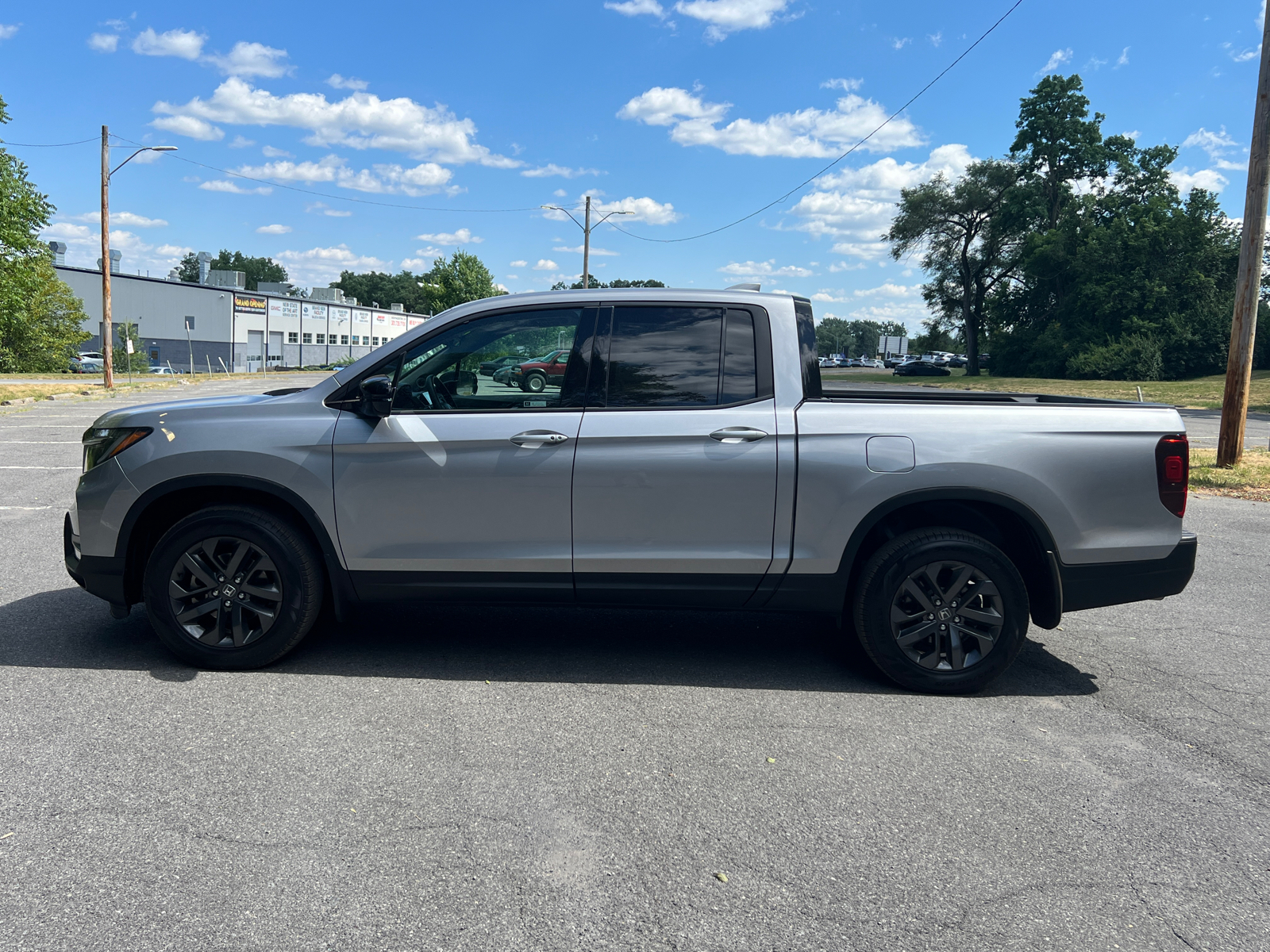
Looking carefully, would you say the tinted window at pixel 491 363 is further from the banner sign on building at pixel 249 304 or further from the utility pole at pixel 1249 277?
the banner sign on building at pixel 249 304

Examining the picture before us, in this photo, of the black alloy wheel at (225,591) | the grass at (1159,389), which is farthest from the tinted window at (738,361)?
the grass at (1159,389)

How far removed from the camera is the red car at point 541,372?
4.74 metres

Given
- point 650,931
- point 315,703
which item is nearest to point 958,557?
point 650,931

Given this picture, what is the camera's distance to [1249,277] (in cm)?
1294

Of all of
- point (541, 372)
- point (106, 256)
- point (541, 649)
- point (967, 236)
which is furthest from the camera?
point (967, 236)

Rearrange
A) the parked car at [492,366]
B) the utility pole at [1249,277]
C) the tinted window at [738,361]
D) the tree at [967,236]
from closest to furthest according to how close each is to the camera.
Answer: the tinted window at [738,361] < the parked car at [492,366] < the utility pole at [1249,277] < the tree at [967,236]

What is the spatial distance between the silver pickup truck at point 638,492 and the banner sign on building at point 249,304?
74.5 metres

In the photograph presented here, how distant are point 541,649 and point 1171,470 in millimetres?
3311

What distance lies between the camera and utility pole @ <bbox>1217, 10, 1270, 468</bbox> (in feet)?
41.1

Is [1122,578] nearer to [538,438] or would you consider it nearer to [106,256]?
[538,438]

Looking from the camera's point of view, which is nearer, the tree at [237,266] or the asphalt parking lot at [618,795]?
the asphalt parking lot at [618,795]

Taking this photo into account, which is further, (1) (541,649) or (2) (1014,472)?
(1) (541,649)

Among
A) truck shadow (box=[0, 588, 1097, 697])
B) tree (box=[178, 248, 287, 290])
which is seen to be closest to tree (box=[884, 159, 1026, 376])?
truck shadow (box=[0, 588, 1097, 697])

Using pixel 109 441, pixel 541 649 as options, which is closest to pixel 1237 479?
pixel 541 649
